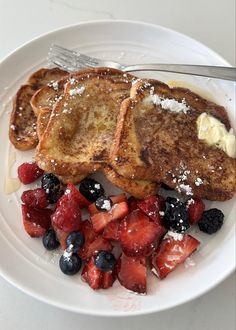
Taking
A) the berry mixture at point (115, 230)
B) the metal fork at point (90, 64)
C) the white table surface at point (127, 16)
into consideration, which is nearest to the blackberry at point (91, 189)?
the berry mixture at point (115, 230)

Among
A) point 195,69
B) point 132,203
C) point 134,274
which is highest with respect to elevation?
point 195,69

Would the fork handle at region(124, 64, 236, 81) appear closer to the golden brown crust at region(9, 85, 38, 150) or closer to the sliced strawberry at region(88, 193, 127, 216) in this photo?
the golden brown crust at region(9, 85, 38, 150)

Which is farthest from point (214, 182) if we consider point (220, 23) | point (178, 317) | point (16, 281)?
point (220, 23)

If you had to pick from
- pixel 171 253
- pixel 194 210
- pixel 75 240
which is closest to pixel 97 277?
pixel 75 240

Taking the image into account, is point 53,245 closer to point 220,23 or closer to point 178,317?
point 178,317

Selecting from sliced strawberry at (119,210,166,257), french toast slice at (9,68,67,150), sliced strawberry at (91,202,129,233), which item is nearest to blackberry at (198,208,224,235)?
sliced strawberry at (119,210,166,257)

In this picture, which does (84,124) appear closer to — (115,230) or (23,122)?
(23,122)

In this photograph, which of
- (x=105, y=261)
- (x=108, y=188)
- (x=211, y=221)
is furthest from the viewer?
(x=108, y=188)
